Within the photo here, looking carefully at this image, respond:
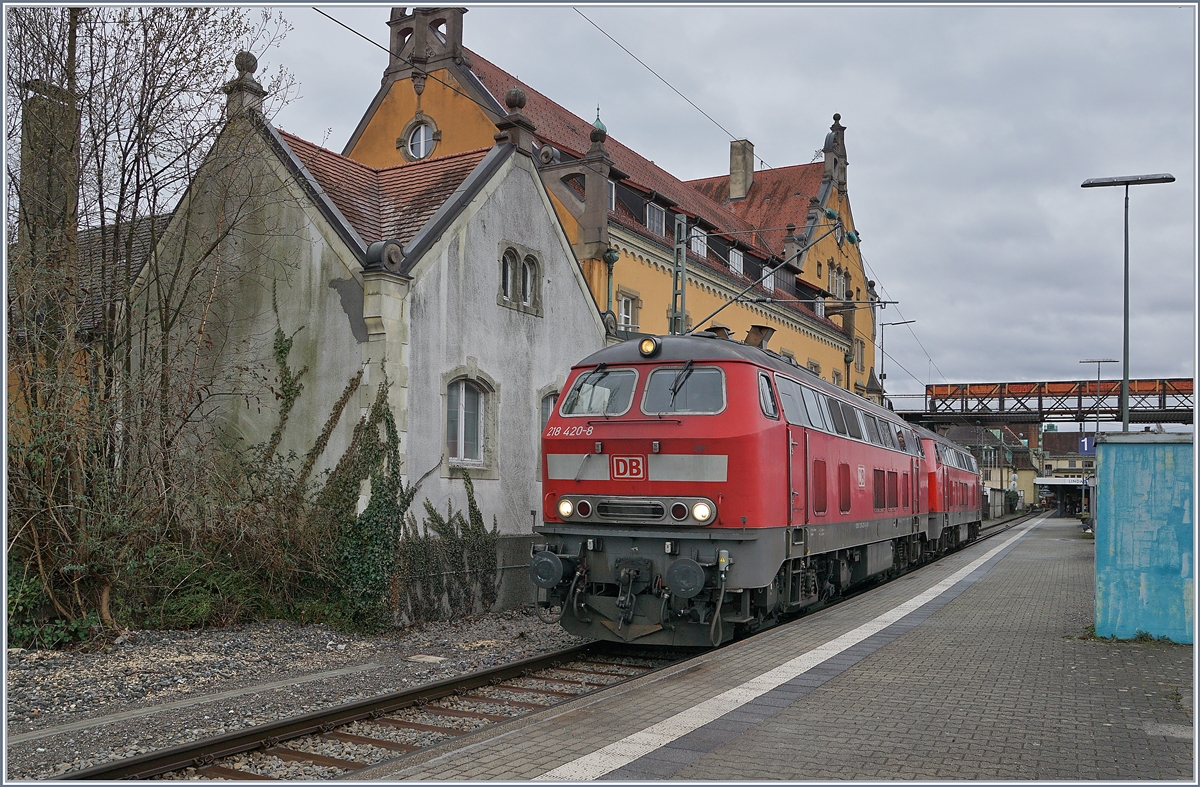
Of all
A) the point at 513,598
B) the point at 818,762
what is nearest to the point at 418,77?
the point at 513,598

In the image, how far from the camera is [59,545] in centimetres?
1095

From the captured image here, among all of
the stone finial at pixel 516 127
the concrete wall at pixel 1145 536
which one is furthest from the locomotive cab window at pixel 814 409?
the stone finial at pixel 516 127

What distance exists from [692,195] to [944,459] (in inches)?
659

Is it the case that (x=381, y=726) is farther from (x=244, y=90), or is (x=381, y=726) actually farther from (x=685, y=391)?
(x=244, y=90)

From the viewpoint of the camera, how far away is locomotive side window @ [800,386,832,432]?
509 inches

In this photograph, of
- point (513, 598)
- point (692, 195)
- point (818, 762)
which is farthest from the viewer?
point (692, 195)

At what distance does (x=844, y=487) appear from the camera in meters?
14.2

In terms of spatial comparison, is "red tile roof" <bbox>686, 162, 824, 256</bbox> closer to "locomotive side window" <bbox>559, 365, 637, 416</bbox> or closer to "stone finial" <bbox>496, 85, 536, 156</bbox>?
"stone finial" <bbox>496, 85, 536, 156</bbox>

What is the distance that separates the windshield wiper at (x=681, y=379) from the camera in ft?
37.1

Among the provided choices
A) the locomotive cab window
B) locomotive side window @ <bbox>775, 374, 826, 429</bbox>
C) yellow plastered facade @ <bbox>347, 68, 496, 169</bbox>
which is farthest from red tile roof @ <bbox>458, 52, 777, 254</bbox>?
locomotive side window @ <bbox>775, 374, 826, 429</bbox>

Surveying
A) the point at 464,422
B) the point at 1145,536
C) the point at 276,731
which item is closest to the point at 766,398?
the point at 1145,536

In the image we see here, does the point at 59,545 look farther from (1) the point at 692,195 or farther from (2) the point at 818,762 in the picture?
(1) the point at 692,195

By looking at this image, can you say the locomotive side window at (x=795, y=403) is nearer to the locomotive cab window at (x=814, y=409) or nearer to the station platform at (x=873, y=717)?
the locomotive cab window at (x=814, y=409)

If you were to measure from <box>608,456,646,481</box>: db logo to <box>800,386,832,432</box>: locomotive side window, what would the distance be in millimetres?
2868
